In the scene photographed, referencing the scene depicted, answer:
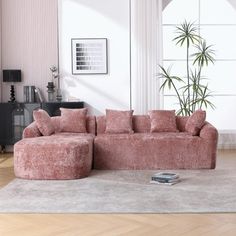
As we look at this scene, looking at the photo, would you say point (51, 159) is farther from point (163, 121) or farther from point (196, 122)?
point (196, 122)

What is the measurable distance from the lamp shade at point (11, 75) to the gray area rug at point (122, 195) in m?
3.01

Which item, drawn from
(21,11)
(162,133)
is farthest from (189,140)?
(21,11)

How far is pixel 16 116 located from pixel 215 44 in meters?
4.02

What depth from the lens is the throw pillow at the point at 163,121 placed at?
6.93m

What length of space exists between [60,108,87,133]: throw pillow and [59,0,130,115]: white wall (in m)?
1.45

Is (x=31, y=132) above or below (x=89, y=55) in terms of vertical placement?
below

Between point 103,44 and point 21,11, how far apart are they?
1657mm

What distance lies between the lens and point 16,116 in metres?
8.22

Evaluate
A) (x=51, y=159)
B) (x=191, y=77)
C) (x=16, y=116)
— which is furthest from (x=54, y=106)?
(x=191, y=77)

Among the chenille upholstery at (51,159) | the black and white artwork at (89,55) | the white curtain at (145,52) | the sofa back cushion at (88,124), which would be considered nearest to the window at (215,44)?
the white curtain at (145,52)

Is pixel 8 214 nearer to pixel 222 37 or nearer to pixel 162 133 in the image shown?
pixel 162 133

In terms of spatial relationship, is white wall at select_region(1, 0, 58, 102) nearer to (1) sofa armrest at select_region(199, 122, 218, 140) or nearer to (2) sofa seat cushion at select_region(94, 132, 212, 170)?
(2) sofa seat cushion at select_region(94, 132, 212, 170)

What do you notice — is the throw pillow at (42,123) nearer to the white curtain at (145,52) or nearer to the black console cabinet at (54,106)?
the black console cabinet at (54,106)

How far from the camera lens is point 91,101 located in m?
8.65
